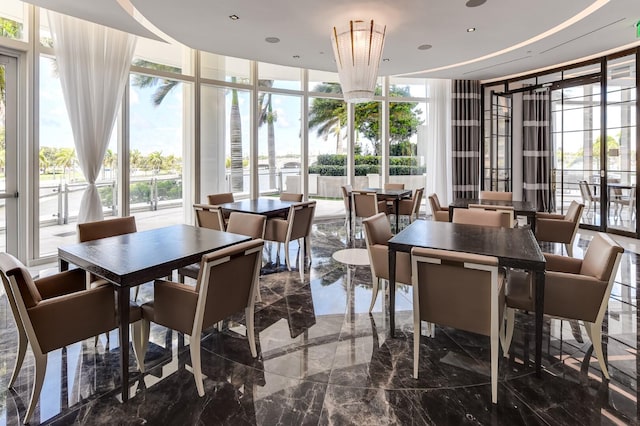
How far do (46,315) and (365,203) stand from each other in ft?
17.5

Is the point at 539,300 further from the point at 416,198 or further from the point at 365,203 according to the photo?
the point at 416,198

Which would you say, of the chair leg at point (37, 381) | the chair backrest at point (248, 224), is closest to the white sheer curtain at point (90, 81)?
the chair backrest at point (248, 224)

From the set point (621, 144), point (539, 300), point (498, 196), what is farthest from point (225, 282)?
point (621, 144)

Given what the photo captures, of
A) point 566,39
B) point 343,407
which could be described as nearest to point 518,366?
point 343,407

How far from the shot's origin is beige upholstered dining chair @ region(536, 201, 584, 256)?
4445 millimetres

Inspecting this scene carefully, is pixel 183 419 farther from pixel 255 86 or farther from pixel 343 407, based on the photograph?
pixel 255 86

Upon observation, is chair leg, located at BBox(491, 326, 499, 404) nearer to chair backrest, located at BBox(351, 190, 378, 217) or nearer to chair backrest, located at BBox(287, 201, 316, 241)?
chair backrest, located at BBox(287, 201, 316, 241)

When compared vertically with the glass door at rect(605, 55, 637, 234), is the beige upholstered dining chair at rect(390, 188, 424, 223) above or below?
below

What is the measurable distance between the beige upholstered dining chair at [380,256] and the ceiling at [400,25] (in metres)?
2.49

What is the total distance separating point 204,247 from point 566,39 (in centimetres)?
628

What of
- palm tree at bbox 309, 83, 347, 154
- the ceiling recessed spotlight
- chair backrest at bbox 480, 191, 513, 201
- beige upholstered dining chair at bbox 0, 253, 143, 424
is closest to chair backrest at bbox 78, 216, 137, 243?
beige upholstered dining chair at bbox 0, 253, 143, 424

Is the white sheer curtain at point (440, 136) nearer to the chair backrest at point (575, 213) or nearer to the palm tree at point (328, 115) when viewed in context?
the palm tree at point (328, 115)

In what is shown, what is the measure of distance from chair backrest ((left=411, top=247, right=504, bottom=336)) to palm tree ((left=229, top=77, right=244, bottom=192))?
18.9 ft

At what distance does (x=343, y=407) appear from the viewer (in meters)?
2.01
